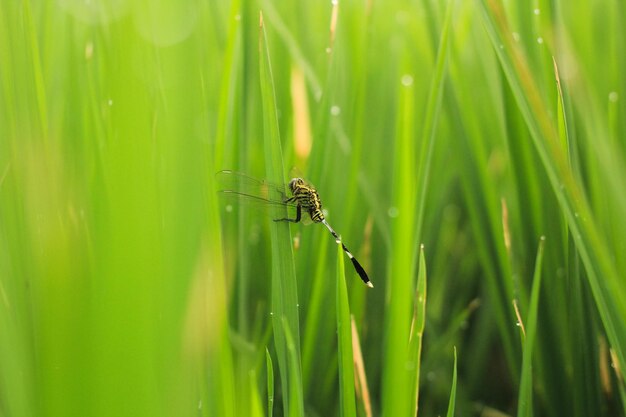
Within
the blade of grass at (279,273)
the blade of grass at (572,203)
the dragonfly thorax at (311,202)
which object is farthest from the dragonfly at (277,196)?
the blade of grass at (572,203)

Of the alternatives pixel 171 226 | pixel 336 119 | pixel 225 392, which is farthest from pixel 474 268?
pixel 171 226

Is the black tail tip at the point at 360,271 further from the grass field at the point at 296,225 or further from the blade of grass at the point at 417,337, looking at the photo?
the blade of grass at the point at 417,337

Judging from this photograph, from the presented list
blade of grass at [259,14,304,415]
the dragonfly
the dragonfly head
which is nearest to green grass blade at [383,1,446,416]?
blade of grass at [259,14,304,415]

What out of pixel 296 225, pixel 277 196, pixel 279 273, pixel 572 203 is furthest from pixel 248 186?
pixel 572 203

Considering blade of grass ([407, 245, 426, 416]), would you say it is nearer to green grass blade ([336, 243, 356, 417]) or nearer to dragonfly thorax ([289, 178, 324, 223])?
green grass blade ([336, 243, 356, 417])

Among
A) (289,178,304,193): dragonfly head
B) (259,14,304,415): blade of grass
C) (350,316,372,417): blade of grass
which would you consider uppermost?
(289,178,304,193): dragonfly head

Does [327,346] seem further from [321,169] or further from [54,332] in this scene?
[54,332]
